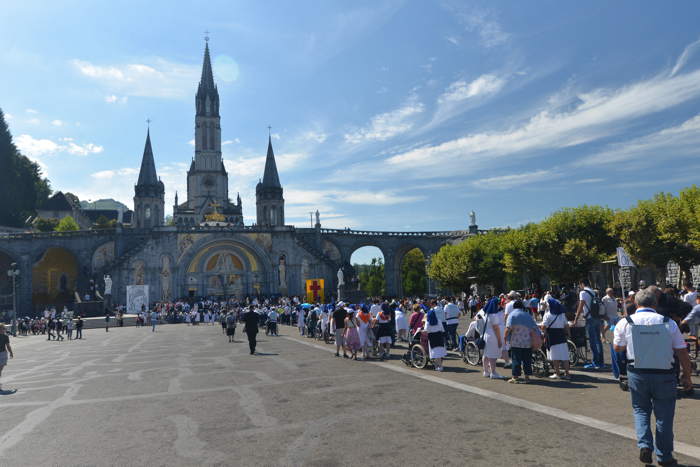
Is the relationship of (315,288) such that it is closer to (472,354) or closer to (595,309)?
(472,354)

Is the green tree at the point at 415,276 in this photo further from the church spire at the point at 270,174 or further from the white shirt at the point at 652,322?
the white shirt at the point at 652,322

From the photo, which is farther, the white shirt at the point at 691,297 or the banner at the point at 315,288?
the banner at the point at 315,288

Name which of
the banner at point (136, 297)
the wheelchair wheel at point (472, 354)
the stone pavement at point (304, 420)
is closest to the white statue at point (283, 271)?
the banner at point (136, 297)

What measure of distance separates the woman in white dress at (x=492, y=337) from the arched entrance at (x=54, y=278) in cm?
5286

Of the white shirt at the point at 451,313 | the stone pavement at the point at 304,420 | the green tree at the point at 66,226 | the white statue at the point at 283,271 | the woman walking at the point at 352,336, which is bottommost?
the stone pavement at the point at 304,420

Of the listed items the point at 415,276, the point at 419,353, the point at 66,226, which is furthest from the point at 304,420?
the point at 415,276

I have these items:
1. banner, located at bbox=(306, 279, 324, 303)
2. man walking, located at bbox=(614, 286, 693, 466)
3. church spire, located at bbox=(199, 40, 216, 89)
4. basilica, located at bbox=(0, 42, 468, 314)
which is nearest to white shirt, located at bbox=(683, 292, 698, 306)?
man walking, located at bbox=(614, 286, 693, 466)

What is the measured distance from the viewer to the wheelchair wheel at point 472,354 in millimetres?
12570

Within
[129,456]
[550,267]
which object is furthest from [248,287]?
[129,456]

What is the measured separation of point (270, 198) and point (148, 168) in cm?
1577

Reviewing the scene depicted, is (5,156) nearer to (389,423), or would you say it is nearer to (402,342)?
(402,342)

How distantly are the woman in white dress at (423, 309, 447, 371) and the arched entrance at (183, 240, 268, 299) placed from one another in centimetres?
4439

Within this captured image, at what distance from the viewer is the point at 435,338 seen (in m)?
11.7

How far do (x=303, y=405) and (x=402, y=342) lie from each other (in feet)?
36.5
